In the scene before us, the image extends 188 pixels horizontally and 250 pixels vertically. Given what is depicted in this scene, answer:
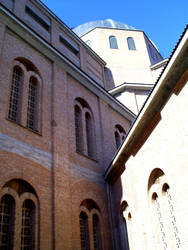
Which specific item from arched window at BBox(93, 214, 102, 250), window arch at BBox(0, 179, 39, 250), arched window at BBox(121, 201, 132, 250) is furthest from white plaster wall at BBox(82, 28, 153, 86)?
window arch at BBox(0, 179, 39, 250)

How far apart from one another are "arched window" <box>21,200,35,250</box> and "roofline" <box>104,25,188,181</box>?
3910 mm

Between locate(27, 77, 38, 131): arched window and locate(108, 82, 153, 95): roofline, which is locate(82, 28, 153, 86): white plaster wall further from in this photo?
locate(27, 77, 38, 131): arched window

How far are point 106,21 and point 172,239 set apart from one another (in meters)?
22.6

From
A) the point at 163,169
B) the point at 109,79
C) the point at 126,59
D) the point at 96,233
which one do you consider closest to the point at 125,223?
the point at 96,233

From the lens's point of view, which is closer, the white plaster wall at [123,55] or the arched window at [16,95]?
the arched window at [16,95]

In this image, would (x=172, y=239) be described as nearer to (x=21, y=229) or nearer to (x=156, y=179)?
(x=156, y=179)

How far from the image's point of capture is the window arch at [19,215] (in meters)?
8.38

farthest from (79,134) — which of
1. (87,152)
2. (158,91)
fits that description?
(158,91)

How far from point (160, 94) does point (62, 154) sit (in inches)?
169

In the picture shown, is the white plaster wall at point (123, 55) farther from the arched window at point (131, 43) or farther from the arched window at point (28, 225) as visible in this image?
the arched window at point (28, 225)

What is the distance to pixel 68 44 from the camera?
1639 centimetres

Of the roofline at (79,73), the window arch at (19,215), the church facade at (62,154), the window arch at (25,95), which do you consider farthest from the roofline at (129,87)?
the window arch at (19,215)

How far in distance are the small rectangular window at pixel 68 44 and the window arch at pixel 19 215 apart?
29.9 feet

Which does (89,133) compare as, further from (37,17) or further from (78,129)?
(37,17)
